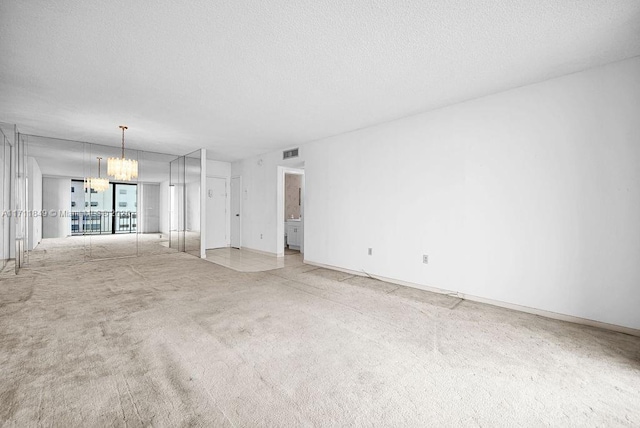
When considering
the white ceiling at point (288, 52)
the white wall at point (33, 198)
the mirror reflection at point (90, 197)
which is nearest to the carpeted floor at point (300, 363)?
the white ceiling at point (288, 52)

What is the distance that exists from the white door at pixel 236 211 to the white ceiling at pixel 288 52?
4164 millimetres

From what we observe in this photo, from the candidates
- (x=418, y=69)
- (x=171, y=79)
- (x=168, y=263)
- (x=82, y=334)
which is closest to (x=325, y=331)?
(x=82, y=334)

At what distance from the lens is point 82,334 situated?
2613 mm

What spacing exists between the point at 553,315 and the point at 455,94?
285 centimetres

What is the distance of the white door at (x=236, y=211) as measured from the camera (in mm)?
8375

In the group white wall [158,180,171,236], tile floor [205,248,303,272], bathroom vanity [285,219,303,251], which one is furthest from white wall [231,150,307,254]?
white wall [158,180,171,236]

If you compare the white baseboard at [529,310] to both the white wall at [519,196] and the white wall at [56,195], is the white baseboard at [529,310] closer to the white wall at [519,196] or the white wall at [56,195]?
the white wall at [519,196]

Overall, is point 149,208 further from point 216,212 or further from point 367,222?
point 367,222

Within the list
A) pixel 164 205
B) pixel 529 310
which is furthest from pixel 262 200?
pixel 529 310

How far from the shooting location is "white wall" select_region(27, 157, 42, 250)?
A: 614 cm

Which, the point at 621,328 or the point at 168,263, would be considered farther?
the point at 168,263

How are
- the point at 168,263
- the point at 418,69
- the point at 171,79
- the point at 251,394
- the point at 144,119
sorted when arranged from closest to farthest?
the point at 251,394
the point at 418,69
the point at 171,79
the point at 144,119
the point at 168,263

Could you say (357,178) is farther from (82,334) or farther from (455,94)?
(82,334)

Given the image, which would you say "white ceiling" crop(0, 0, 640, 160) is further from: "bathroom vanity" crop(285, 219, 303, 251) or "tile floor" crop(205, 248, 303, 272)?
"bathroom vanity" crop(285, 219, 303, 251)
